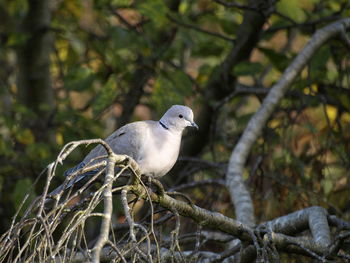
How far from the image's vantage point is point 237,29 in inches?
221

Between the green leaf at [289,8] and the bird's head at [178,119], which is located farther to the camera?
the green leaf at [289,8]

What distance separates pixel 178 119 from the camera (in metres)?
3.99

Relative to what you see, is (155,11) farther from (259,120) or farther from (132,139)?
(132,139)

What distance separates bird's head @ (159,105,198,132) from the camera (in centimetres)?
394

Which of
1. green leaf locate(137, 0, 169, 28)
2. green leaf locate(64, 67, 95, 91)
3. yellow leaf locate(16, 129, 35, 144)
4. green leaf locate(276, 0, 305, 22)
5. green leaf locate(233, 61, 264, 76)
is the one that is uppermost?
green leaf locate(276, 0, 305, 22)

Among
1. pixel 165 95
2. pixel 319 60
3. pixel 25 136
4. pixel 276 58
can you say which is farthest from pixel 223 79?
pixel 25 136

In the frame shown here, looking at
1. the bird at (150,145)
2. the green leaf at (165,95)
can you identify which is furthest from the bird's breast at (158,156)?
the green leaf at (165,95)

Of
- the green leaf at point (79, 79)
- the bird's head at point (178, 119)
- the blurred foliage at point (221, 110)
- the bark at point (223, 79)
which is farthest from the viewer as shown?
the bark at point (223, 79)

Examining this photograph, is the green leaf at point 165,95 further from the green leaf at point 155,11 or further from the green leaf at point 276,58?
the green leaf at point 276,58

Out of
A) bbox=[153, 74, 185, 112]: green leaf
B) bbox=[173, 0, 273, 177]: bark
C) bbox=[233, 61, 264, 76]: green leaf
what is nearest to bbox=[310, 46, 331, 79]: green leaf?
bbox=[233, 61, 264, 76]: green leaf

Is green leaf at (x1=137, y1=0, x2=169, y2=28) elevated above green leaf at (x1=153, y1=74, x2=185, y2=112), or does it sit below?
above

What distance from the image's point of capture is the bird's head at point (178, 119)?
3.94 metres

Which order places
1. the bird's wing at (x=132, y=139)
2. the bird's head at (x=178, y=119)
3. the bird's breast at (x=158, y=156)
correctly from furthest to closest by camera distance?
the bird's head at (x=178, y=119) < the bird's wing at (x=132, y=139) < the bird's breast at (x=158, y=156)

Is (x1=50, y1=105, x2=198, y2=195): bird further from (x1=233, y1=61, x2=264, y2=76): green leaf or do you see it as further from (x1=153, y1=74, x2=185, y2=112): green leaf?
(x1=233, y1=61, x2=264, y2=76): green leaf
